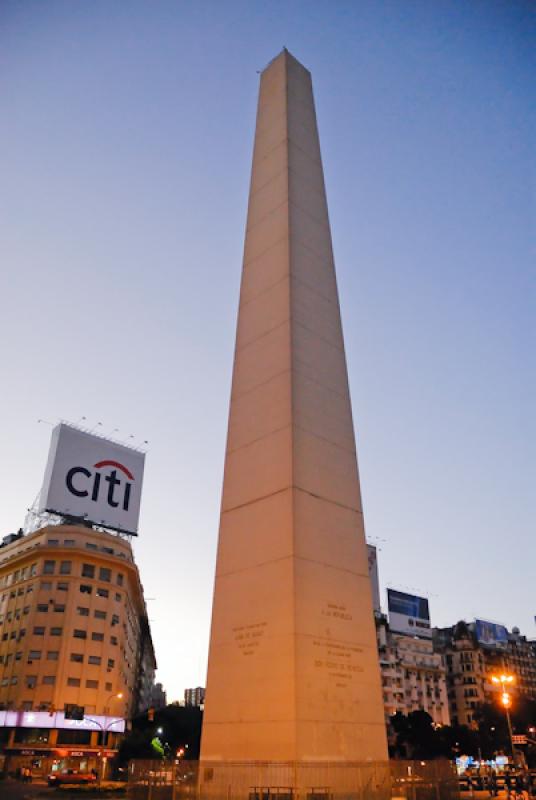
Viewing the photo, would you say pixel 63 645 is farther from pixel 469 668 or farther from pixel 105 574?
pixel 469 668

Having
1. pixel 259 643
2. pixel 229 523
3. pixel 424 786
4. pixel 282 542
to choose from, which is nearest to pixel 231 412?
pixel 229 523

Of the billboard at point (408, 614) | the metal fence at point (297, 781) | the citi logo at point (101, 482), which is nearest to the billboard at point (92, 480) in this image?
the citi logo at point (101, 482)

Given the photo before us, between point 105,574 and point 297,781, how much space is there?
196ft

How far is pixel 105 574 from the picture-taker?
68.8 m

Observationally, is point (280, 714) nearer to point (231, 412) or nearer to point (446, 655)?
point (231, 412)

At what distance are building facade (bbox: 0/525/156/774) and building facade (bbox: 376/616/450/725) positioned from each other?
110ft

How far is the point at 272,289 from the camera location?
20.3 metres

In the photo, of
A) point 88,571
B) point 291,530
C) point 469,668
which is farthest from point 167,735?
point 291,530

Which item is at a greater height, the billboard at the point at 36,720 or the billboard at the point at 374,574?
the billboard at the point at 374,574

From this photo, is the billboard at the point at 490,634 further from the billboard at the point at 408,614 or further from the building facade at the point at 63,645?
the building facade at the point at 63,645

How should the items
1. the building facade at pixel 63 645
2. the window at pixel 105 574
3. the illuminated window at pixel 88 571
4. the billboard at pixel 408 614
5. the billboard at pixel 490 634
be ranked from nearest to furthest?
the building facade at pixel 63 645 < the illuminated window at pixel 88 571 < the window at pixel 105 574 < the billboard at pixel 408 614 < the billboard at pixel 490 634

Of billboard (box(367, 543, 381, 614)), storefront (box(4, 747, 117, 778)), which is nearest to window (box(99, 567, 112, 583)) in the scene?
storefront (box(4, 747, 117, 778))

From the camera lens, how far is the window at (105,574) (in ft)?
224

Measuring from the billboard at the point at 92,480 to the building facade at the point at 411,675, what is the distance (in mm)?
38868
